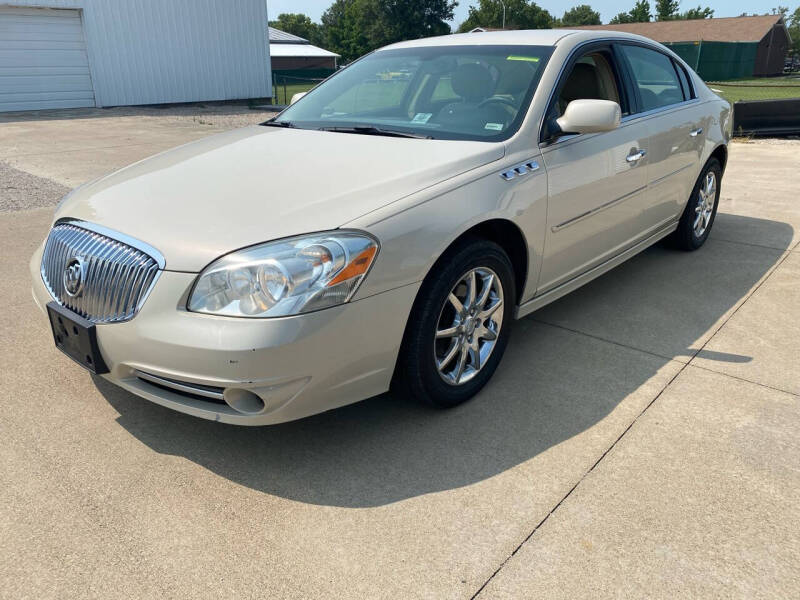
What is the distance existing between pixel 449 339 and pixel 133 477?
4.57 ft

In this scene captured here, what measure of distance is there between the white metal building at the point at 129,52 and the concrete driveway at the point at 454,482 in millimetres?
16397

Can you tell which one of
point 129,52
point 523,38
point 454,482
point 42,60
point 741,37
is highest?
point 741,37

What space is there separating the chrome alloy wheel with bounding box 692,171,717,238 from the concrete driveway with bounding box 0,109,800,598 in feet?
4.90

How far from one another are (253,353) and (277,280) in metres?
0.26

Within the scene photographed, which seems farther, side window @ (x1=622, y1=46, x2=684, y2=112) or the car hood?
side window @ (x1=622, y1=46, x2=684, y2=112)

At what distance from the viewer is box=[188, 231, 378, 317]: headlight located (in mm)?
2264

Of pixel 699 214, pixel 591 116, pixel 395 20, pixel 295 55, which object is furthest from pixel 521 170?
pixel 395 20

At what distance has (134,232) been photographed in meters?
2.51

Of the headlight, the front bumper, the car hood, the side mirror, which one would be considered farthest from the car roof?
the headlight

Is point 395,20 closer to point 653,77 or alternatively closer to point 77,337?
point 653,77

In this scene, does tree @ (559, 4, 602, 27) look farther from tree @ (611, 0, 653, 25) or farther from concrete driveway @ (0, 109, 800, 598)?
concrete driveway @ (0, 109, 800, 598)

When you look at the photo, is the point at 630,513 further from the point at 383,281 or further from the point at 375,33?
the point at 375,33

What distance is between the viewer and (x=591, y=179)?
3.49m

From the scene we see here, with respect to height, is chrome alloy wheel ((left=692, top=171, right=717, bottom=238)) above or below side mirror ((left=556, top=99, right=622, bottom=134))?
below
